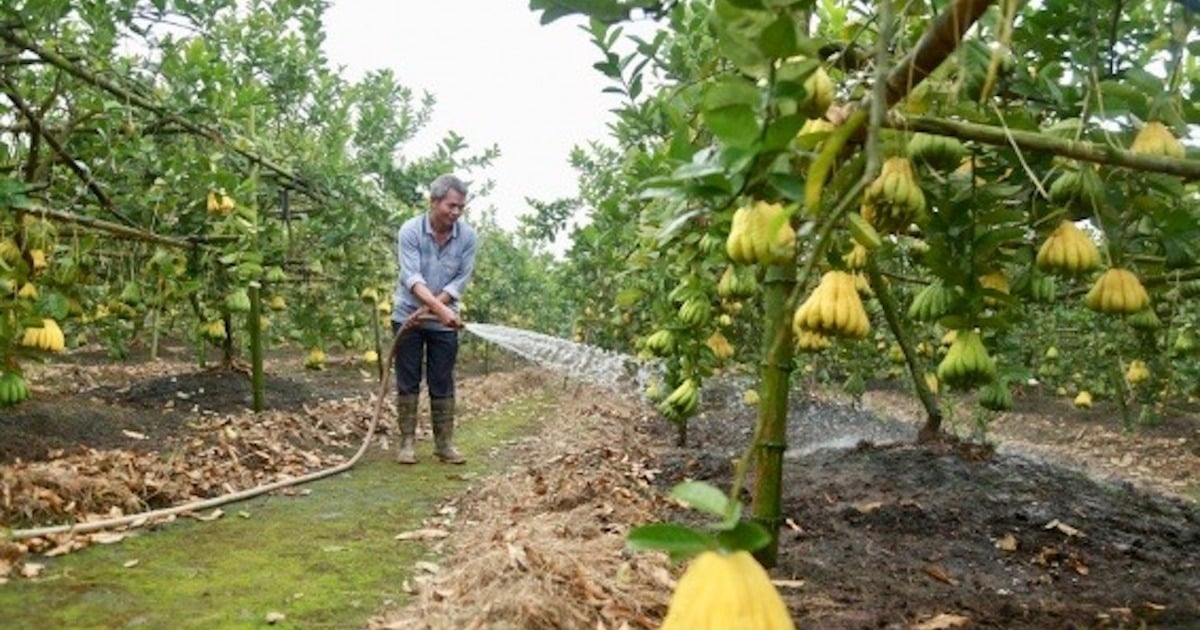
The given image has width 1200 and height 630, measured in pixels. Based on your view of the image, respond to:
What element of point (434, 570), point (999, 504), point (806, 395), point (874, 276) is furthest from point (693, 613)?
point (806, 395)

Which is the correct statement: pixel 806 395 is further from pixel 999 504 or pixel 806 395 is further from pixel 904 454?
pixel 999 504

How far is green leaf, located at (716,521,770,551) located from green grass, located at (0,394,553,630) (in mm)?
1970

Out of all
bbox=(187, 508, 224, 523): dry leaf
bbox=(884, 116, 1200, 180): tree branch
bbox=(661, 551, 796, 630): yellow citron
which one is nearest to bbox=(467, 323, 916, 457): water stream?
bbox=(187, 508, 224, 523): dry leaf

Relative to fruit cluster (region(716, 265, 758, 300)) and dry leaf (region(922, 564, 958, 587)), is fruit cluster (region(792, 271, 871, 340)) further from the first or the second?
dry leaf (region(922, 564, 958, 587))

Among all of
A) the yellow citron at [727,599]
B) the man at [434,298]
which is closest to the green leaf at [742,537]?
the yellow citron at [727,599]

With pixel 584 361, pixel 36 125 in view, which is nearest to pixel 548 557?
pixel 36 125

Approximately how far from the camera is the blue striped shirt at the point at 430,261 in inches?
213

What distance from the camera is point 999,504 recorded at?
3.91m

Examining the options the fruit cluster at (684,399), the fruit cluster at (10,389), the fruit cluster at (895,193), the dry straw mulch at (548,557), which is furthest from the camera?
the fruit cluster at (684,399)

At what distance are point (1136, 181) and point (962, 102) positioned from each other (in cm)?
48

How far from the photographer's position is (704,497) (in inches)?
33.6

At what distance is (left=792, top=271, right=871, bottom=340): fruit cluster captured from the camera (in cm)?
176

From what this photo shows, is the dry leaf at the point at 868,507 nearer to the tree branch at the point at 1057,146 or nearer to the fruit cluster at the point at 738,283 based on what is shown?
the fruit cluster at the point at 738,283

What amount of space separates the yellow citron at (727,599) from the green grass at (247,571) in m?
1.94
